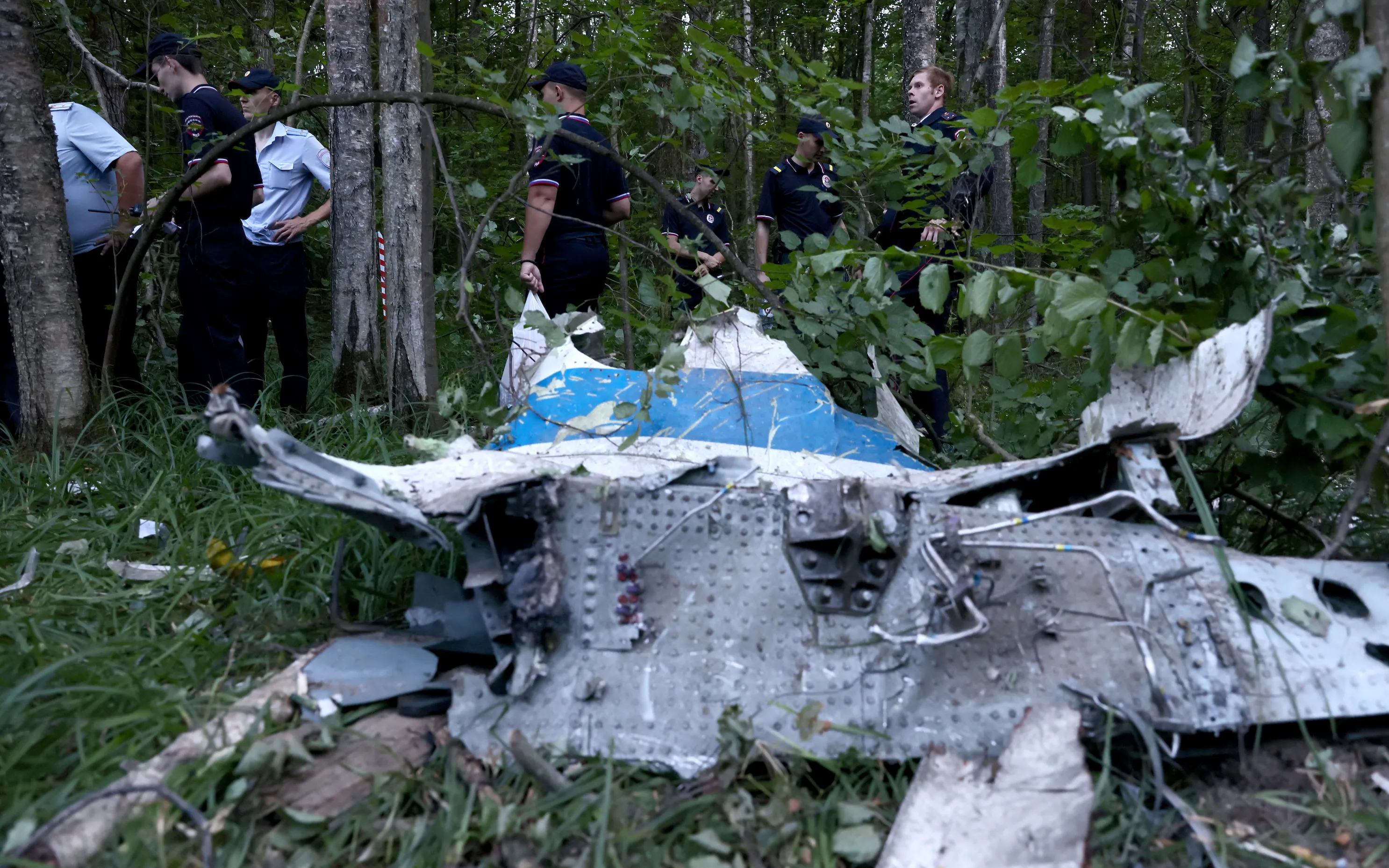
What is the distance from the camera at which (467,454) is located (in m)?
2.75

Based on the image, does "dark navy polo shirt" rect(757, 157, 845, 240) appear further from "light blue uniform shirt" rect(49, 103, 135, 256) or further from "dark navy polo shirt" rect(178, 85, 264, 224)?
"light blue uniform shirt" rect(49, 103, 135, 256)

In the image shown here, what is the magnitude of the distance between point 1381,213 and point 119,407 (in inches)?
185

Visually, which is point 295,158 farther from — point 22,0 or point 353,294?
point 22,0

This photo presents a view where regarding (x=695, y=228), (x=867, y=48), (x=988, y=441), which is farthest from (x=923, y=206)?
(x=867, y=48)

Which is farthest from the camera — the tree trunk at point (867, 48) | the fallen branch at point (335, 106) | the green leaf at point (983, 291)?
the tree trunk at point (867, 48)

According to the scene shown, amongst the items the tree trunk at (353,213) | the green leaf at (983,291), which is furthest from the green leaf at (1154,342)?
the tree trunk at (353,213)

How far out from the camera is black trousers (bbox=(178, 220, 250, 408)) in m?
4.55

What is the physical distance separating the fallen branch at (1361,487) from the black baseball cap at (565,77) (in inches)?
137

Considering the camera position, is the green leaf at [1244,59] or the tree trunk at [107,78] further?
the tree trunk at [107,78]

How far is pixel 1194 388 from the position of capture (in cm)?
243

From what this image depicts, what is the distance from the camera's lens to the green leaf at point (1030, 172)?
3074 millimetres

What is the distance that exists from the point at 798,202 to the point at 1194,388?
3598 mm

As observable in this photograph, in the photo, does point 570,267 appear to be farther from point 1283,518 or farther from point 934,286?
point 1283,518

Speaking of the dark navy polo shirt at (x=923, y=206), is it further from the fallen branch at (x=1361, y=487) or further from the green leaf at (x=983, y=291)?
the fallen branch at (x=1361, y=487)
